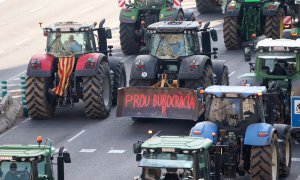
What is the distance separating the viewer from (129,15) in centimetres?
5050

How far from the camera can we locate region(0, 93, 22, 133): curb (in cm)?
3967

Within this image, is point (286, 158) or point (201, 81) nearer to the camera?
point (286, 158)

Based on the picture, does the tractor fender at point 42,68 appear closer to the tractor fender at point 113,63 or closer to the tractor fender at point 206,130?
→ the tractor fender at point 113,63

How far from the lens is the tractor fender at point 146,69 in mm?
38906

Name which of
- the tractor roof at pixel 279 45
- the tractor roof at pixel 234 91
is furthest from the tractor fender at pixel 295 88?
the tractor roof at pixel 234 91

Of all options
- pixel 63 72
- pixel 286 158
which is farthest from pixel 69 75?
pixel 286 158

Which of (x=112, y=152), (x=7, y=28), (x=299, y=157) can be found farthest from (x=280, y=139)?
(x=7, y=28)

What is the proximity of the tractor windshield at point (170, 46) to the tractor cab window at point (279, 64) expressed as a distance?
3.56 meters

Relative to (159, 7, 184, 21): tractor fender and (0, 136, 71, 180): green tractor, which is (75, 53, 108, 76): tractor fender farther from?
(0, 136, 71, 180): green tractor

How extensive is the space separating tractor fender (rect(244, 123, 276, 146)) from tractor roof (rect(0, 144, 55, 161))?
18.5 feet

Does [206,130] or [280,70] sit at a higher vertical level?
[280,70]

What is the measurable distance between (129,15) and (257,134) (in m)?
21.0

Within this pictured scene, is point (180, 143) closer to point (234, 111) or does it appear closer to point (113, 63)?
point (234, 111)

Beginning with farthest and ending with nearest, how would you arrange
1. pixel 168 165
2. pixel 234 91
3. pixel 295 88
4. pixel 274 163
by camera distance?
1. pixel 295 88
2. pixel 234 91
3. pixel 274 163
4. pixel 168 165
